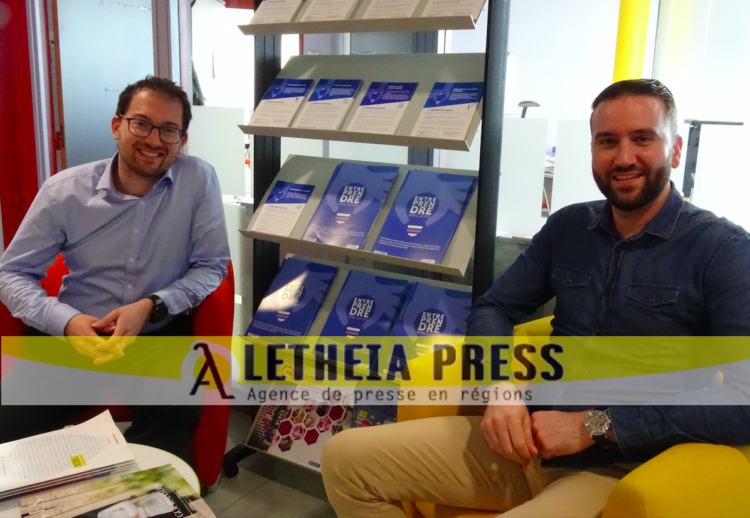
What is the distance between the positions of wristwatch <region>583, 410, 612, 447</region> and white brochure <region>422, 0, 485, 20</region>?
1232 millimetres

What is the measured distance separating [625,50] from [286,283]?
160cm

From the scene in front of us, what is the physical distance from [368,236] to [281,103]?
66 cm

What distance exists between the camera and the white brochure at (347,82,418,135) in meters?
2.13

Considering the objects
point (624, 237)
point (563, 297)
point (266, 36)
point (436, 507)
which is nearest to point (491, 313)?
point (563, 297)

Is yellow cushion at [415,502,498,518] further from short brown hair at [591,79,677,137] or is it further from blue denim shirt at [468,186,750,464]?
short brown hair at [591,79,677,137]

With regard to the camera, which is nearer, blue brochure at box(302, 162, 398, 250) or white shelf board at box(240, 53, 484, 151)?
white shelf board at box(240, 53, 484, 151)

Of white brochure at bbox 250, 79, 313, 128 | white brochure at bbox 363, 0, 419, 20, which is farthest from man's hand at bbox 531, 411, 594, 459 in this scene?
white brochure at bbox 250, 79, 313, 128

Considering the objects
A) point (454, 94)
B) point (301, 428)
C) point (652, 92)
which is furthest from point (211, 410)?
point (652, 92)

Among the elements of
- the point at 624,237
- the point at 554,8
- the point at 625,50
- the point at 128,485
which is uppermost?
the point at 554,8

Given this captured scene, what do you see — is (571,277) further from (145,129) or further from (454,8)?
(145,129)

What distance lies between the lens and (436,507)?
1659 mm

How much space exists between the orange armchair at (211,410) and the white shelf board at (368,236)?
0.33 metres

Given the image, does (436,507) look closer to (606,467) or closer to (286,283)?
(606,467)

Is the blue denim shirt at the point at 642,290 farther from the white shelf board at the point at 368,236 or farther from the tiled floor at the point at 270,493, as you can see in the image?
the tiled floor at the point at 270,493
